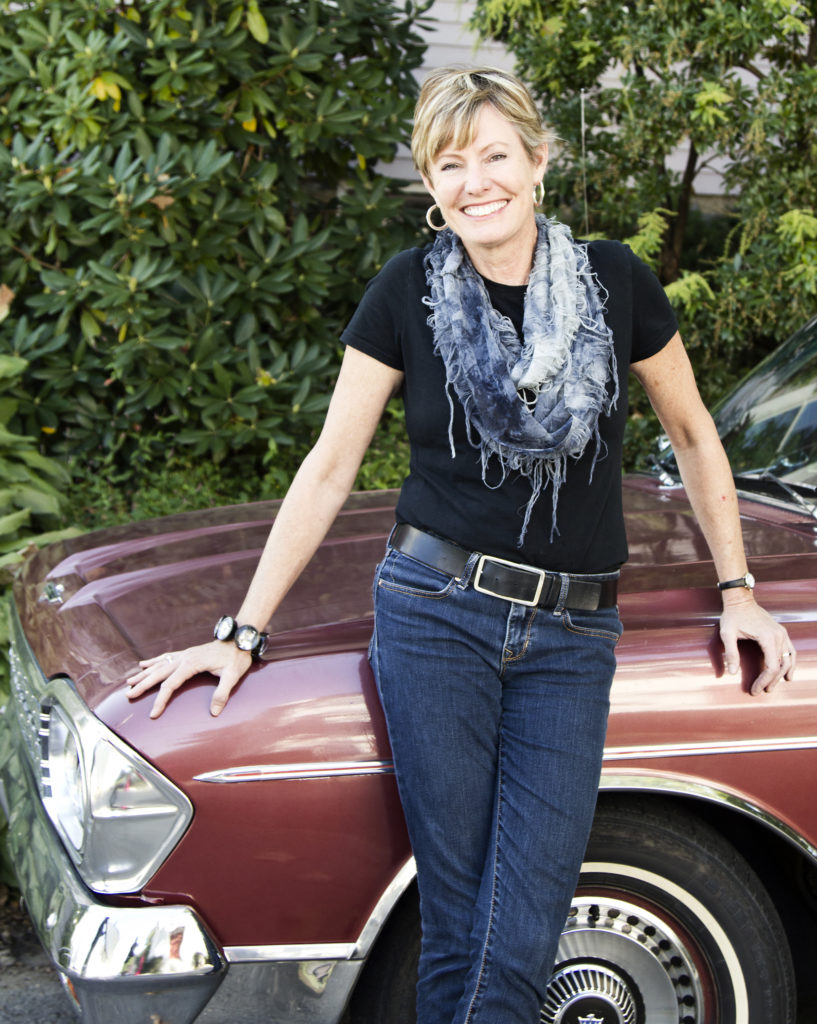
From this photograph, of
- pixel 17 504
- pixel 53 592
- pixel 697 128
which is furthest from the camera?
pixel 697 128

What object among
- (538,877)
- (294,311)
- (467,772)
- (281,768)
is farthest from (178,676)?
(294,311)

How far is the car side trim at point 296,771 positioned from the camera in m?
2.01

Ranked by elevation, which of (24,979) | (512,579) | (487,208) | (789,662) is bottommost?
(24,979)

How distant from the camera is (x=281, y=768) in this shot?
2023 mm

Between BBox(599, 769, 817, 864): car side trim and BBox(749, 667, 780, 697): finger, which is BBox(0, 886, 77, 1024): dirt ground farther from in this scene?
BBox(749, 667, 780, 697): finger

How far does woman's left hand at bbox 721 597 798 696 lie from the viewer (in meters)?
2.18

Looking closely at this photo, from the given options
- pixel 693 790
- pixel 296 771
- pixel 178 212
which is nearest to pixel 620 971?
pixel 693 790

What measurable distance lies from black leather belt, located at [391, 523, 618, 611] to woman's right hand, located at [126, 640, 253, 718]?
0.38 meters

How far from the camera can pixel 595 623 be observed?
2.07 metres

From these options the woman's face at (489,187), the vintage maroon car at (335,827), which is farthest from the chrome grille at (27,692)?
the woman's face at (489,187)

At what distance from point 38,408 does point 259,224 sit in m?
1.43

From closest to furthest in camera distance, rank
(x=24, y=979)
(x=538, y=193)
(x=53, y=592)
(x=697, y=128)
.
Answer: (x=538, y=193) → (x=53, y=592) → (x=24, y=979) → (x=697, y=128)

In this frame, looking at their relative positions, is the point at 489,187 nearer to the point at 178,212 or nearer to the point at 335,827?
the point at 335,827

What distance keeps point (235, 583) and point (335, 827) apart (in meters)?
0.79
